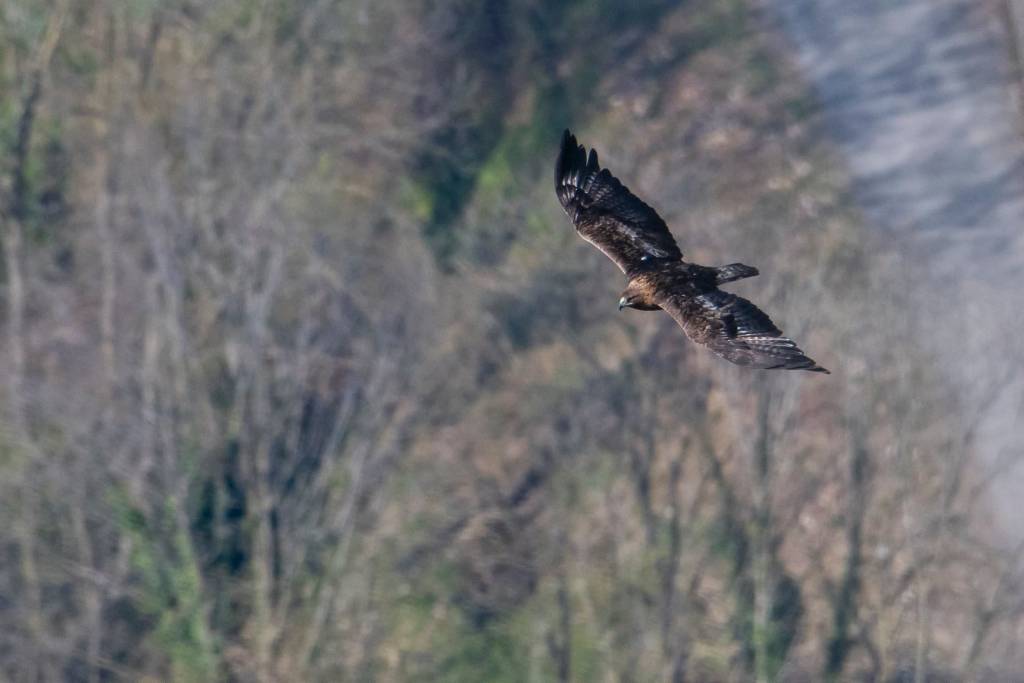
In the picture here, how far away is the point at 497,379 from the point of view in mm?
17859

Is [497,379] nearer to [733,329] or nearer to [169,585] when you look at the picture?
[169,585]

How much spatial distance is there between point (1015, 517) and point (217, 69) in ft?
33.9

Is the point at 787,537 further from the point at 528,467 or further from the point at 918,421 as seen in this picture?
the point at 528,467

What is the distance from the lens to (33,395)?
1556cm

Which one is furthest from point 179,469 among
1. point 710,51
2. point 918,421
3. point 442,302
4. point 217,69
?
point 710,51

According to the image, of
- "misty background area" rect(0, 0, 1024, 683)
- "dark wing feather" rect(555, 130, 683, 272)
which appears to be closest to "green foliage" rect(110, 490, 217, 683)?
"misty background area" rect(0, 0, 1024, 683)

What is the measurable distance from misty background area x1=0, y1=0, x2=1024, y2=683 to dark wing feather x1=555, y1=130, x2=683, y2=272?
220 inches

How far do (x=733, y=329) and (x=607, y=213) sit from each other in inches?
56.7

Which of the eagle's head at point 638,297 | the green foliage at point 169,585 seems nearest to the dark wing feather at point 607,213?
the eagle's head at point 638,297

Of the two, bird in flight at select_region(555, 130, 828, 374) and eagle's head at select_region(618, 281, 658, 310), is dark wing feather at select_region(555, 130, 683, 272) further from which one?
eagle's head at select_region(618, 281, 658, 310)

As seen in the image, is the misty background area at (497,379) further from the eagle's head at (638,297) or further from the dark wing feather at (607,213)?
the eagle's head at (638,297)

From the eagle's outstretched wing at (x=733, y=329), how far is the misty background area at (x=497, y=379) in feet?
20.0

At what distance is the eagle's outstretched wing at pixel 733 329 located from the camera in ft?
22.4

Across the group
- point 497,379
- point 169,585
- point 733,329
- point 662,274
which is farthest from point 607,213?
point 497,379
